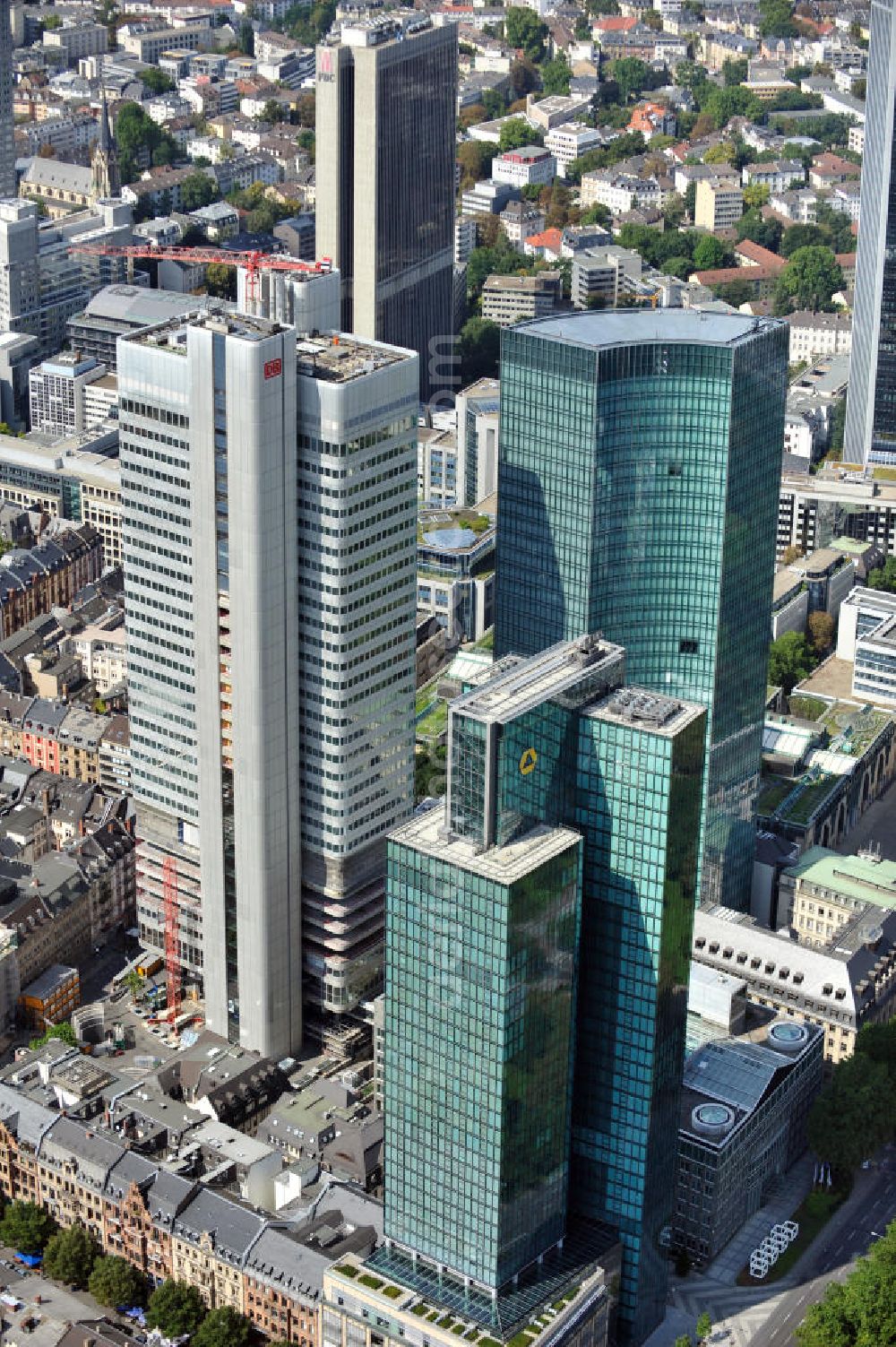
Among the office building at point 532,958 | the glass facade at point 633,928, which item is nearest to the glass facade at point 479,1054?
the office building at point 532,958

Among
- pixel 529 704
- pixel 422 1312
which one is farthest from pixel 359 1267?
pixel 529 704

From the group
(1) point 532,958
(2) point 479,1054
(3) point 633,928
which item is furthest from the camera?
(3) point 633,928

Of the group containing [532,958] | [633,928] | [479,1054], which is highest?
[532,958]

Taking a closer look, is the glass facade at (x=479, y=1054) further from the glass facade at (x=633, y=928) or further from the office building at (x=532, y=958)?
the glass facade at (x=633, y=928)

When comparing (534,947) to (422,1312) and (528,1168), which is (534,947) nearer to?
(528,1168)

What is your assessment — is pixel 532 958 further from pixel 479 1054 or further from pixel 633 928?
pixel 633 928

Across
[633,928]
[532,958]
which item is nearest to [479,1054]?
[532,958]
